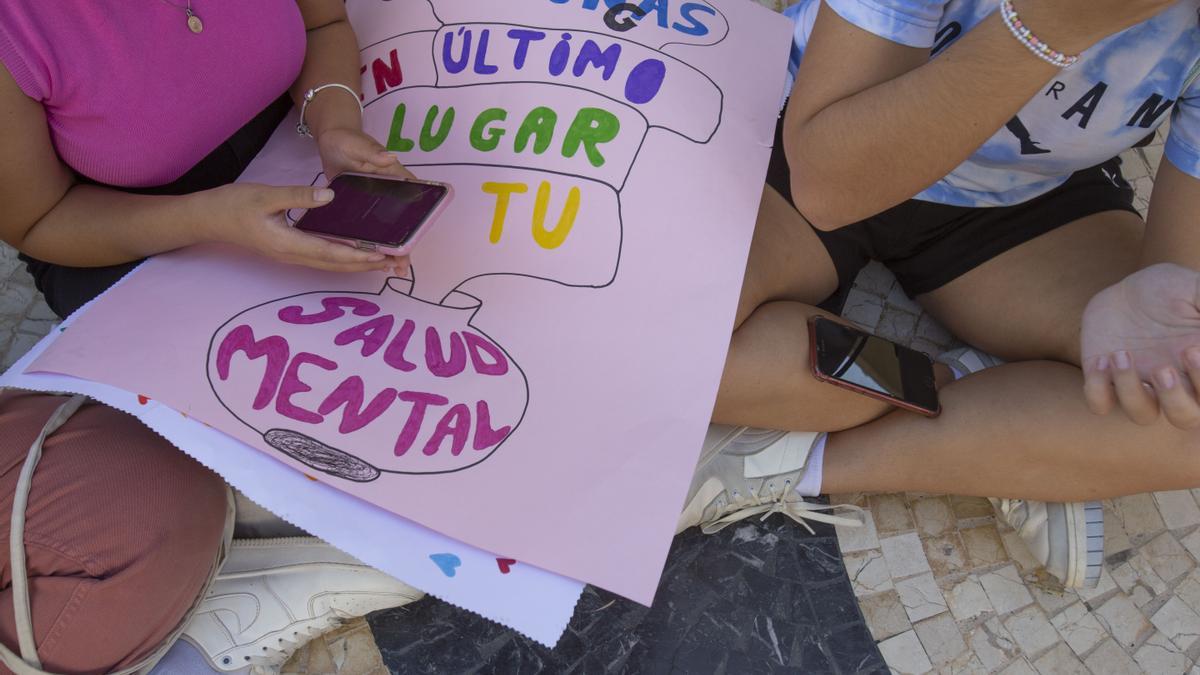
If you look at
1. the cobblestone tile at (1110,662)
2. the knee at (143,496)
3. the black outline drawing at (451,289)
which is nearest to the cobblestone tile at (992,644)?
the cobblestone tile at (1110,662)

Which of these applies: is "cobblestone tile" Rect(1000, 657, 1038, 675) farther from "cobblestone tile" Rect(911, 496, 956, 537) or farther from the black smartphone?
the black smartphone

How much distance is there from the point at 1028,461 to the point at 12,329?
1.57 metres

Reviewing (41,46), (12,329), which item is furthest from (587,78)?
(12,329)

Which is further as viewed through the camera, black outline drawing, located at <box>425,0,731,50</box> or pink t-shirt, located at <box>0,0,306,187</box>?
black outline drawing, located at <box>425,0,731,50</box>

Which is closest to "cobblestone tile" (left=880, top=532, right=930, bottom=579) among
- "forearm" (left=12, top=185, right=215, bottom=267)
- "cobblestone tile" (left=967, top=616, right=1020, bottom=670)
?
"cobblestone tile" (left=967, top=616, right=1020, bottom=670)

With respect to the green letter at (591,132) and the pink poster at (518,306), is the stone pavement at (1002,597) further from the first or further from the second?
the green letter at (591,132)

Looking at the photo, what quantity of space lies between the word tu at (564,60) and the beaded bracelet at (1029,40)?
51cm

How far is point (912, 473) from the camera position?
1.23 m

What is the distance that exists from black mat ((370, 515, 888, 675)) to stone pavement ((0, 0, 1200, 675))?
4 cm

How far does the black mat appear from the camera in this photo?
1158 millimetres

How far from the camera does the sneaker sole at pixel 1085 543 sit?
3.90ft

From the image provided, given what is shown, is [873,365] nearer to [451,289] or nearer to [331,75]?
[451,289]

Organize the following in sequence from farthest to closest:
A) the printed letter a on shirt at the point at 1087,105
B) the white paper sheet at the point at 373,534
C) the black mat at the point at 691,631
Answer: the black mat at the point at 691,631 < the printed letter a on shirt at the point at 1087,105 < the white paper sheet at the point at 373,534

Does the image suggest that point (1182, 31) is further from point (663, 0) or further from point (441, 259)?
point (441, 259)
